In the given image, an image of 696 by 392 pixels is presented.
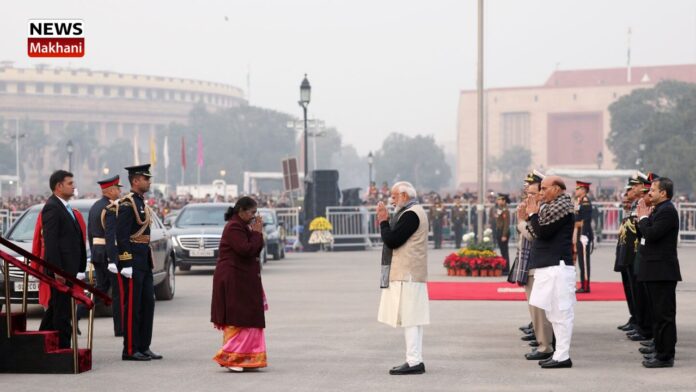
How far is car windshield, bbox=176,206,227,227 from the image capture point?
90.7 feet

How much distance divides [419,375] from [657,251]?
2.55 meters

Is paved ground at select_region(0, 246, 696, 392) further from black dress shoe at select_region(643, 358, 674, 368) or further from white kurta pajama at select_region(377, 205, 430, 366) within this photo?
white kurta pajama at select_region(377, 205, 430, 366)

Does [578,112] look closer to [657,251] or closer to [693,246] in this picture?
[693,246]

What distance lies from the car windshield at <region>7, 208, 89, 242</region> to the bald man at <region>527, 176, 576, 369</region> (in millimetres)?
8390

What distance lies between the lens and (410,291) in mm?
11398

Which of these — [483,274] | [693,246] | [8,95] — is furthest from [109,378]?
[8,95]

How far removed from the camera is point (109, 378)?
11.3 m

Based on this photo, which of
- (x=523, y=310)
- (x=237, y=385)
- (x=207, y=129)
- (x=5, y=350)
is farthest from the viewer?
(x=207, y=129)

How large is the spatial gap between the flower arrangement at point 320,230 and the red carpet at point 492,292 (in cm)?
1785

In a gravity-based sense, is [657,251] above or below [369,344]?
above

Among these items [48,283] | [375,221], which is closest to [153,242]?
[48,283]

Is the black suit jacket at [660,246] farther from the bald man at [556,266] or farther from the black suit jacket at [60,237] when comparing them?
the black suit jacket at [60,237]

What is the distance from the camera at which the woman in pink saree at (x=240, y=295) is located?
11633 mm

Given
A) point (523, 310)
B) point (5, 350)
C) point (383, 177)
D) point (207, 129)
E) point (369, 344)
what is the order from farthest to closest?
point (383, 177) < point (207, 129) < point (523, 310) < point (369, 344) < point (5, 350)
